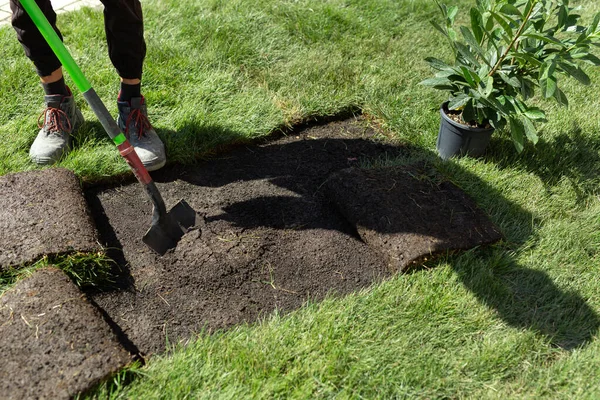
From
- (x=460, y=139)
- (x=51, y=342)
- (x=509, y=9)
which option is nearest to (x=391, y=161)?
(x=460, y=139)

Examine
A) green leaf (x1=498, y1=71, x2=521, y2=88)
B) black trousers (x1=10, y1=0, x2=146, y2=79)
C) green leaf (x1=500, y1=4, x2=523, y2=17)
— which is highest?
black trousers (x1=10, y1=0, x2=146, y2=79)

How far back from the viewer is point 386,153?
3146 millimetres

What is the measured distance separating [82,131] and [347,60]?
1.79 meters

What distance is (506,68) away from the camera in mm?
2811

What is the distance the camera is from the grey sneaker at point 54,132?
2.80 m

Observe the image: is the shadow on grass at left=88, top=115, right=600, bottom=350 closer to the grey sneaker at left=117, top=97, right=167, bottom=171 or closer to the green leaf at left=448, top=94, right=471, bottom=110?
the grey sneaker at left=117, top=97, right=167, bottom=171

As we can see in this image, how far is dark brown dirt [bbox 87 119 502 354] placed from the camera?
2.18 m

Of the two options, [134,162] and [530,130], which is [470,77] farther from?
[134,162]

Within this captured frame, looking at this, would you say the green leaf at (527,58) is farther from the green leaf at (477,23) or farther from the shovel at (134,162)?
the shovel at (134,162)

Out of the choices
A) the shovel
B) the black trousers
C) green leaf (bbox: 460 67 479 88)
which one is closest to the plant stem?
green leaf (bbox: 460 67 479 88)

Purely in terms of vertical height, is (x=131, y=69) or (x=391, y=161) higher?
(x=131, y=69)

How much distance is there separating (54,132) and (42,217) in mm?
682

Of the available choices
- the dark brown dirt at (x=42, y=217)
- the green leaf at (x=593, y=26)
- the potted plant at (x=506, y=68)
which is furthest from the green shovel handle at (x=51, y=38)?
the green leaf at (x=593, y=26)

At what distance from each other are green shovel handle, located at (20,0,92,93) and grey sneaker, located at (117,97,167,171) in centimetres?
65
